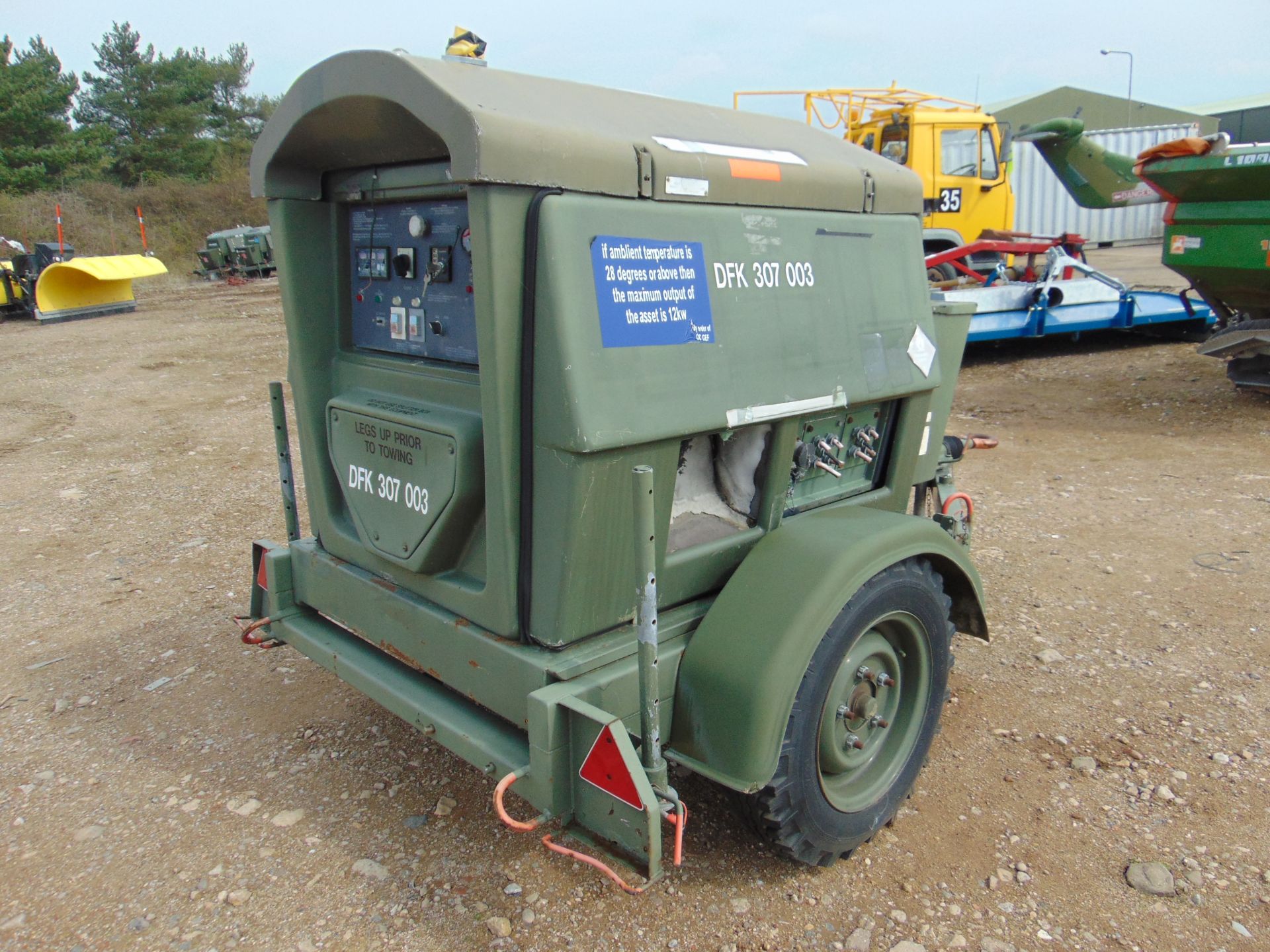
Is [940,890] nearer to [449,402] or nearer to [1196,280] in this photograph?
[449,402]

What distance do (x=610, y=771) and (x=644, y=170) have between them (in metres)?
1.27

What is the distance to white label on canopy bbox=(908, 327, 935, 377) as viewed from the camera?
2.81 meters

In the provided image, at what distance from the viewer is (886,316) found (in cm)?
272

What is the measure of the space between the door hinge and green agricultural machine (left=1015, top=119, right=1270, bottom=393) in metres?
5.69

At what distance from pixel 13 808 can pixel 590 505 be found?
2.07 meters

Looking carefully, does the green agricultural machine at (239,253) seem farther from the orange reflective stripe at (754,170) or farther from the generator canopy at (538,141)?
the orange reflective stripe at (754,170)

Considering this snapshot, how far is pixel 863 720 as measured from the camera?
2533mm

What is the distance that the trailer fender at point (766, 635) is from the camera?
2113 mm

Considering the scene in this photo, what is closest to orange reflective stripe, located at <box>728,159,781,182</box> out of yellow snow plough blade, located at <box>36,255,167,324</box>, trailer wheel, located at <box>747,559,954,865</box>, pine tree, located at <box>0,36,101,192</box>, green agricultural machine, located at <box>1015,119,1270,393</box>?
trailer wheel, located at <box>747,559,954,865</box>

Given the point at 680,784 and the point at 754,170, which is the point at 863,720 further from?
the point at 754,170

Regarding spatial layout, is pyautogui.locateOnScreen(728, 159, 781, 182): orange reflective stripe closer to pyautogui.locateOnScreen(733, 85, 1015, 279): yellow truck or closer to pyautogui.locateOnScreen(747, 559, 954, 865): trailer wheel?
pyautogui.locateOnScreen(747, 559, 954, 865): trailer wheel

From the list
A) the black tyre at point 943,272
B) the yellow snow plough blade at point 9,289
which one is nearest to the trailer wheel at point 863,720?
the black tyre at point 943,272

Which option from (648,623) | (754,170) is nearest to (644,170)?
(754,170)

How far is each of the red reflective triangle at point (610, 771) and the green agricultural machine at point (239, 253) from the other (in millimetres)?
20770
